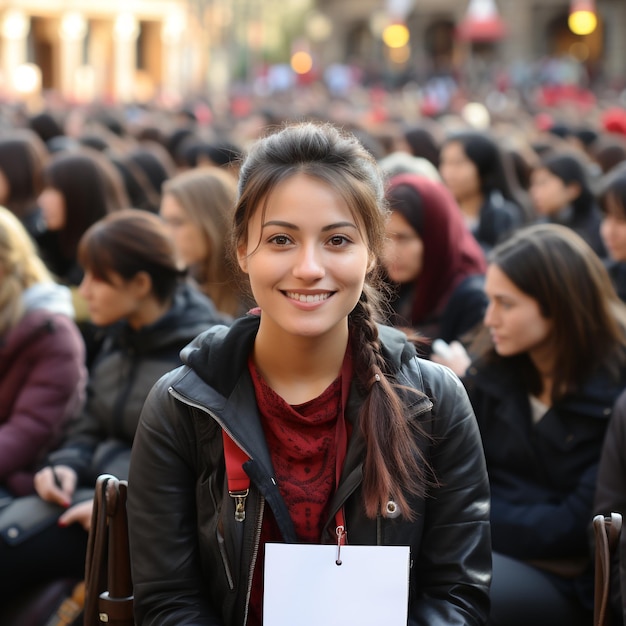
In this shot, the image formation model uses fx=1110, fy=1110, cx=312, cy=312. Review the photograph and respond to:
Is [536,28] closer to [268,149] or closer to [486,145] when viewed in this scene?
[486,145]

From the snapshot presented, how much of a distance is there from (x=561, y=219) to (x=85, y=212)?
10.2 feet

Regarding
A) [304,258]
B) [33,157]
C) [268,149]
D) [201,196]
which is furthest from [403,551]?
[33,157]

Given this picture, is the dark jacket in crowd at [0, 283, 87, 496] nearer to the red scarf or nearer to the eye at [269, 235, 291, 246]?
the red scarf

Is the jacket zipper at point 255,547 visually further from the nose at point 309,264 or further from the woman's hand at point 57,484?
the woman's hand at point 57,484

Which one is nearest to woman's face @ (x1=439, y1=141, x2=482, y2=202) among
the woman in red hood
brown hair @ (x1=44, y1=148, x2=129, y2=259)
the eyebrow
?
brown hair @ (x1=44, y1=148, x2=129, y2=259)

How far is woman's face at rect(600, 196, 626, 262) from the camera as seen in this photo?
5.08m

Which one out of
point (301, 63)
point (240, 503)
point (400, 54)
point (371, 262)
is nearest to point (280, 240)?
point (371, 262)

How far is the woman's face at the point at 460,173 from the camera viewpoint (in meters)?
7.41

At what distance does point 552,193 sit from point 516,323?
13.2 feet

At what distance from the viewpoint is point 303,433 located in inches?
96.6

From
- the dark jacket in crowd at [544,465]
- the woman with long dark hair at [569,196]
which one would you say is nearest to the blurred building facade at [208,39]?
the woman with long dark hair at [569,196]

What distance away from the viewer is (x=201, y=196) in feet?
17.6

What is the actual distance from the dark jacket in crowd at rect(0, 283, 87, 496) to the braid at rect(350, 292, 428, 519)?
174cm

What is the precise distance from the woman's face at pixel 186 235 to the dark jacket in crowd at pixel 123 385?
127 cm
